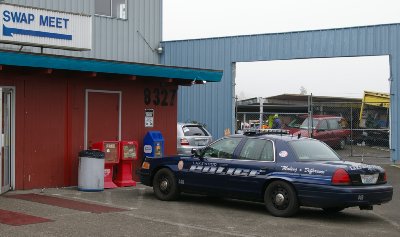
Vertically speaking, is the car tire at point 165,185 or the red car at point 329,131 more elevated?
the red car at point 329,131

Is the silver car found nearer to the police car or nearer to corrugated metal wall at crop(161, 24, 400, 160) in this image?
corrugated metal wall at crop(161, 24, 400, 160)

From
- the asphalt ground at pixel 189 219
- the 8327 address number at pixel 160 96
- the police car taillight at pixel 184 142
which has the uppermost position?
the 8327 address number at pixel 160 96

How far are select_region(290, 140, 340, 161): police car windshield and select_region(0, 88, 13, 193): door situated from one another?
6254mm

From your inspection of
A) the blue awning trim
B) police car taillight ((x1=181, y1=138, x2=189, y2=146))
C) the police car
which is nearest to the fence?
police car taillight ((x1=181, y1=138, x2=189, y2=146))

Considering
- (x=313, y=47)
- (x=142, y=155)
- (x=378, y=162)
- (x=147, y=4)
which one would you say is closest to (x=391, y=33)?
(x=313, y=47)

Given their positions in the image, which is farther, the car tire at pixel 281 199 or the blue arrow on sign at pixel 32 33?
the blue arrow on sign at pixel 32 33

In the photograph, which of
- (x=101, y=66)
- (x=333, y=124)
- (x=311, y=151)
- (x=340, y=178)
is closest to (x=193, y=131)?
(x=101, y=66)

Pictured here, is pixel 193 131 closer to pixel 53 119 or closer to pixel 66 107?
pixel 66 107

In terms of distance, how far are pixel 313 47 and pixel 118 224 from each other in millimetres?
15455

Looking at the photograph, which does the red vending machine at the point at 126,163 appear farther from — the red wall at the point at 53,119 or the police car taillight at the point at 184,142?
the police car taillight at the point at 184,142

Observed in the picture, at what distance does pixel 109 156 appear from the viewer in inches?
580

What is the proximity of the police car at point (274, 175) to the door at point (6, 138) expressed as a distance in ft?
10.1

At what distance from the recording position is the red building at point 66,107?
1346cm

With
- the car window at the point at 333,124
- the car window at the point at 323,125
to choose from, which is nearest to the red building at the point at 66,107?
the car window at the point at 323,125
